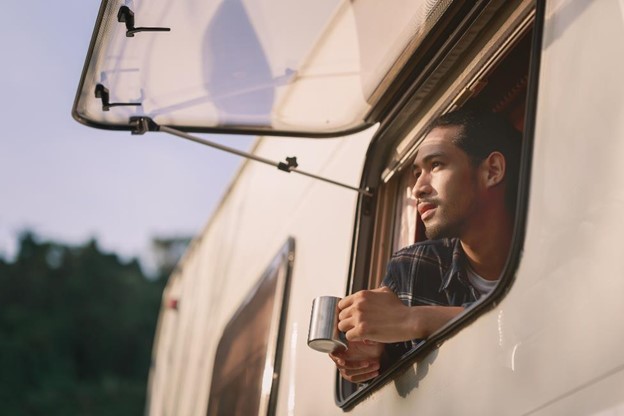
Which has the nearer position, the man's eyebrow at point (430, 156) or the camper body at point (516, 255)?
the camper body at point (516, 255)

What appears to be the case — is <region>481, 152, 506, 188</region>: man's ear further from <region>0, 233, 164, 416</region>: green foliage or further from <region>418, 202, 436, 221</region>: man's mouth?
<region>0, 233, 164, 416</region>: green foliage

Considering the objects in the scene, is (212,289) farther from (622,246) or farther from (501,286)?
(622,246)

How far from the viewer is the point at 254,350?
3.46 m

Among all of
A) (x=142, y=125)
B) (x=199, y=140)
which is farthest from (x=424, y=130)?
(x=142, y=125)

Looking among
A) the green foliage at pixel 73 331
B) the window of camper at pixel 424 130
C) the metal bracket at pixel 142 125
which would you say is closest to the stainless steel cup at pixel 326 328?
the window of camper at pixel 424 130

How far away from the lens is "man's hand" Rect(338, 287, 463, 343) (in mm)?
1965

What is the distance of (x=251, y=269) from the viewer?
150 inches

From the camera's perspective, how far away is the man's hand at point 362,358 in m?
2.18

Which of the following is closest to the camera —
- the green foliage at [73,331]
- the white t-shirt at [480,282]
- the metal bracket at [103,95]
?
the white t-shirt at [480,282]

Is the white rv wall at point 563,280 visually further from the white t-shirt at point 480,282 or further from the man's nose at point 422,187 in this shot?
the man's nose at point 422,187

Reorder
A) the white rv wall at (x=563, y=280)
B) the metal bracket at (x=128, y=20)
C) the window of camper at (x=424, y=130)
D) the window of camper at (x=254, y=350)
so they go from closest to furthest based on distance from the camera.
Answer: the white rv wall at (x=563, y=280) → the window of camper at (x=424, y=130) → the metal bracket at (x=128, y=20) → the window of camper at (x=254, y=350)

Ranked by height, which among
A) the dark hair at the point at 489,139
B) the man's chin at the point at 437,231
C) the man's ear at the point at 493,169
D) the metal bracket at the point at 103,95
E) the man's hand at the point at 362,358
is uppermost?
the metal bracket at the point at 103,95

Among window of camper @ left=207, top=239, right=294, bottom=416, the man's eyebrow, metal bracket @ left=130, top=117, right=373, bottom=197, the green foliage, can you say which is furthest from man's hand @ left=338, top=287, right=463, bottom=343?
the green foliage

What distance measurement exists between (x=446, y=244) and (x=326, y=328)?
339 mm
